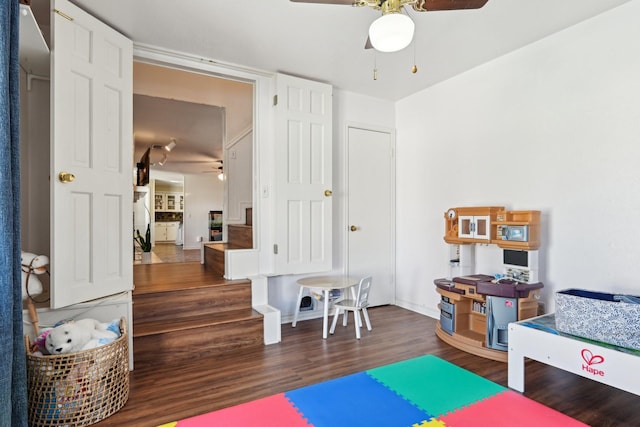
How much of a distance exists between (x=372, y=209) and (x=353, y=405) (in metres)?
2.50

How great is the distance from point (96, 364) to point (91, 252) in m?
0.76

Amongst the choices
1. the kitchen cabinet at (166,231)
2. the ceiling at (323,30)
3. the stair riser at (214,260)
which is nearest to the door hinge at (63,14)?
the ceiling at (323,30)

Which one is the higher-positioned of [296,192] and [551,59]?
[551,59]

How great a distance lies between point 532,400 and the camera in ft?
6.59

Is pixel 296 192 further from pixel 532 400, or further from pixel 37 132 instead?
pixel 532 400

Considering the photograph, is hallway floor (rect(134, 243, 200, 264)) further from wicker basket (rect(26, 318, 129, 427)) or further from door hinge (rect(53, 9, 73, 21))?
door hinge (rect(53, 9, 73, 21))

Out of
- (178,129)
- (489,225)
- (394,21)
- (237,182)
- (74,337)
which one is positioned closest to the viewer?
(394,21)

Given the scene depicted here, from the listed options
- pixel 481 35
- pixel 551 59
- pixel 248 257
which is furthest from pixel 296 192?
pixel 551 59

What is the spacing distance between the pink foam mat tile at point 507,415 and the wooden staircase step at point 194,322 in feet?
5.57

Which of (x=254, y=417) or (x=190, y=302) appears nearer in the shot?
(x=254, y=417)

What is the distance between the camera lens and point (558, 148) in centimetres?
268

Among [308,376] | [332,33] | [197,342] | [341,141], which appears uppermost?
[332,33]

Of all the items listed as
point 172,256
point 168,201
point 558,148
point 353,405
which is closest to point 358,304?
point 353,405

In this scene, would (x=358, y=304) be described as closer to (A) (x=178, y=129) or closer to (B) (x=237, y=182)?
(B) (x=237, y=182)
